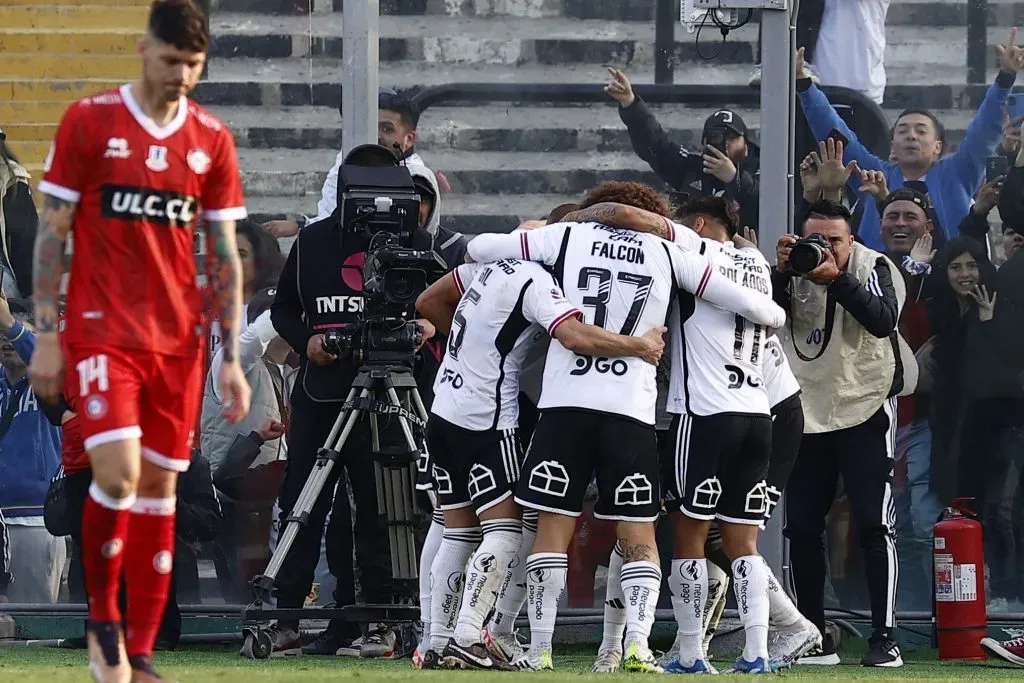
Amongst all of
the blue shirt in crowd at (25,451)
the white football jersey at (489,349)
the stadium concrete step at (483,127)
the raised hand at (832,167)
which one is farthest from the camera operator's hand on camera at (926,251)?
the blue shirt in crowd at (25,451)

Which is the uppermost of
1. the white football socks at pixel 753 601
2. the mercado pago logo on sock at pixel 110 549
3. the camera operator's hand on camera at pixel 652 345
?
the camera operator's hand on camera at pixel 652 345

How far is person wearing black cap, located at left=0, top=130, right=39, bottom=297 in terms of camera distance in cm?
Answer: 856

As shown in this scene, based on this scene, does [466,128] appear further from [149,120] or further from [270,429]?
[149,120]

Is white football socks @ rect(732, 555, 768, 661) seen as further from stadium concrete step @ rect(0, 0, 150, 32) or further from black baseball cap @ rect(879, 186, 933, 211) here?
stadium concrete step @ rect(0, 0, 150, 32)

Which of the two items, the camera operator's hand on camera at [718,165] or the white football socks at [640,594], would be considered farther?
the camera operator's hand on camera at [718,165]

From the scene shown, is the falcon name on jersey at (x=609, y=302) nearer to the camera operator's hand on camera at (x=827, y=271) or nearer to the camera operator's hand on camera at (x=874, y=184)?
the camera operator's hand on camera at (x=827, y=271)

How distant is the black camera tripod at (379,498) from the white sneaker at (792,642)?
4.77ft

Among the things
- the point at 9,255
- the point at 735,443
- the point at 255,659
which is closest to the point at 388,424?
the point at 255,659

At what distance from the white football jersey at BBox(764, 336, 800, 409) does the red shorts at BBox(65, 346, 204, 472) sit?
2.83m

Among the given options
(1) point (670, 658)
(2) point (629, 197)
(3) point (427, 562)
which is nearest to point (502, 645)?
(3) point (427, 562)

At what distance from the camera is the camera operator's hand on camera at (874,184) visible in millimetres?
8531

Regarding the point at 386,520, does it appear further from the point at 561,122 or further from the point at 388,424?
the point at 561,122

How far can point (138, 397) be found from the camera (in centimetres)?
475

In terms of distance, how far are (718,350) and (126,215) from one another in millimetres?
2638
